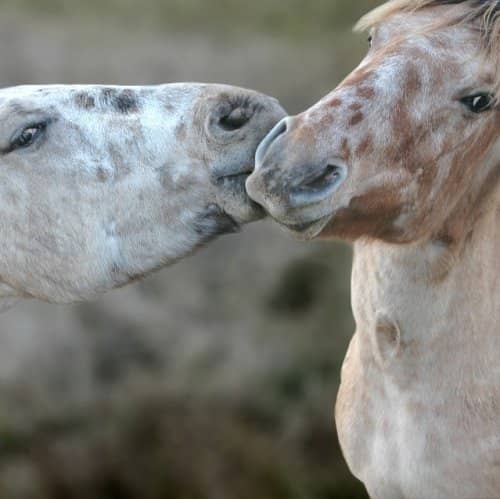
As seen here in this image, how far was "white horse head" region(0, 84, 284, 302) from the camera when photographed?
2.99 meters

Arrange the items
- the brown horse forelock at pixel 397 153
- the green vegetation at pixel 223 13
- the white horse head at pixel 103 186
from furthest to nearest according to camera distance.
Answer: the green vegetation at pixel 223 13 → the white horse head at pixel 103 186 → the brown horse forelock at pixel 397 153

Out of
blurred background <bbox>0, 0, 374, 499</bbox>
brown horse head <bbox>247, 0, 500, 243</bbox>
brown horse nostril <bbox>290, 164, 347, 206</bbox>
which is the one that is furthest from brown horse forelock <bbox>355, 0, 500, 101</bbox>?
blurred background <bbox>0, 0, 374, 499</bbox>

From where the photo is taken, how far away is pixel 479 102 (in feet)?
9.94

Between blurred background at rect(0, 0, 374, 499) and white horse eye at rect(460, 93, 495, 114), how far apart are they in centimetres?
453

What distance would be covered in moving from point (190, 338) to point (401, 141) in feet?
21.0

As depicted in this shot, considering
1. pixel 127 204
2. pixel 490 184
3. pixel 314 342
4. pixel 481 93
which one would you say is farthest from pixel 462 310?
pixel 314 342

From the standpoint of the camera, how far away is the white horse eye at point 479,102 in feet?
9.89

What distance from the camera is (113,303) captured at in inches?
370

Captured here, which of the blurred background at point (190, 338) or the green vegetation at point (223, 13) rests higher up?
the green vegetation at point (223, 13)

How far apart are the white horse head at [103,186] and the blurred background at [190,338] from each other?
14.1ft

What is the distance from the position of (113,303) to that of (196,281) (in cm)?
96

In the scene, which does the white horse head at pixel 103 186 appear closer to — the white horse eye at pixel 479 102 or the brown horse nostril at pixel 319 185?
the brown horse nostril at pixel 319 185

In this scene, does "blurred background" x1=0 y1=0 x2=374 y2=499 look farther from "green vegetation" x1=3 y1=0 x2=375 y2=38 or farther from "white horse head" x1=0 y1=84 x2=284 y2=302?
"white horse head" x1=0 y1=84 x2=284 y2=302

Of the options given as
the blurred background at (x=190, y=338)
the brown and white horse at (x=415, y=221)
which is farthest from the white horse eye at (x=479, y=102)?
the blurred background at (x=190, y=338)
